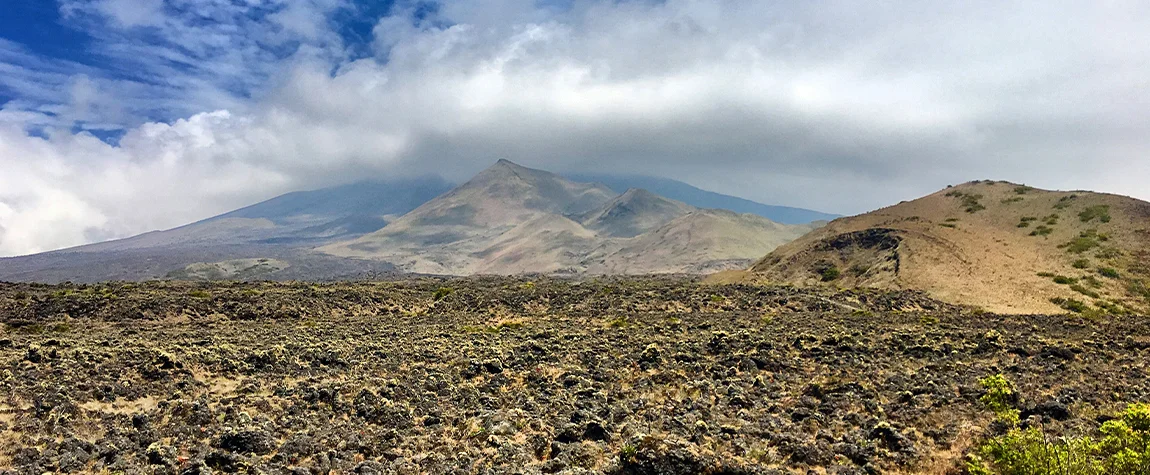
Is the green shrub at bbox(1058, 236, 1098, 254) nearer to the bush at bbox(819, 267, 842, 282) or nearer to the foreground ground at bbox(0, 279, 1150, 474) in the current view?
the bush at bbox(819, 267, 842, 282)

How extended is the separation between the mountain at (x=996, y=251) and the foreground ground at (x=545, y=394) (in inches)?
782

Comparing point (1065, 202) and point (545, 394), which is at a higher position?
point (1065, 202)

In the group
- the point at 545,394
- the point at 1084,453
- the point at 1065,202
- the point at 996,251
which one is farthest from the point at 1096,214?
the point at 545,394

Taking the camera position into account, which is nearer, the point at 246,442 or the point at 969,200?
the point at 246,442

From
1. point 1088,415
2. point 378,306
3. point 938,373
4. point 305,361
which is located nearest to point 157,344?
point 305,361

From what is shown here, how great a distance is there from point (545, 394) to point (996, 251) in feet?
231

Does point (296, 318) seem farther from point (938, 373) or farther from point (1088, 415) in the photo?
point (1088, 415)

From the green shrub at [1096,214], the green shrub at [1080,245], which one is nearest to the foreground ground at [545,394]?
the green shrub at [1080,245]

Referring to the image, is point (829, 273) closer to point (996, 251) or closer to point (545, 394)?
point (996, 251)

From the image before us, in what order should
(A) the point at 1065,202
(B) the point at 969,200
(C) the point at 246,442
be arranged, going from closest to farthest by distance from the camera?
(C) the point at 246,442 < (A) the point at 1065,202 < (B) the point at 969,200

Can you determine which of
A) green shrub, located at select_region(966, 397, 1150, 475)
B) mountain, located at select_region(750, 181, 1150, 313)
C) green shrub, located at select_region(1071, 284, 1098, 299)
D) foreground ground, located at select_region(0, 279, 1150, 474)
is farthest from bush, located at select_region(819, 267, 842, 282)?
green shrub, located at select_region(966, 397, 1150, 475)

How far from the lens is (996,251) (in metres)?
67.9

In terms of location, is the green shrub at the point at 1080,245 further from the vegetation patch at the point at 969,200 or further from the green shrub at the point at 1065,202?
the vegetation patch at the point at 969,200

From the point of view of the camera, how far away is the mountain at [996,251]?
54.0 metres
